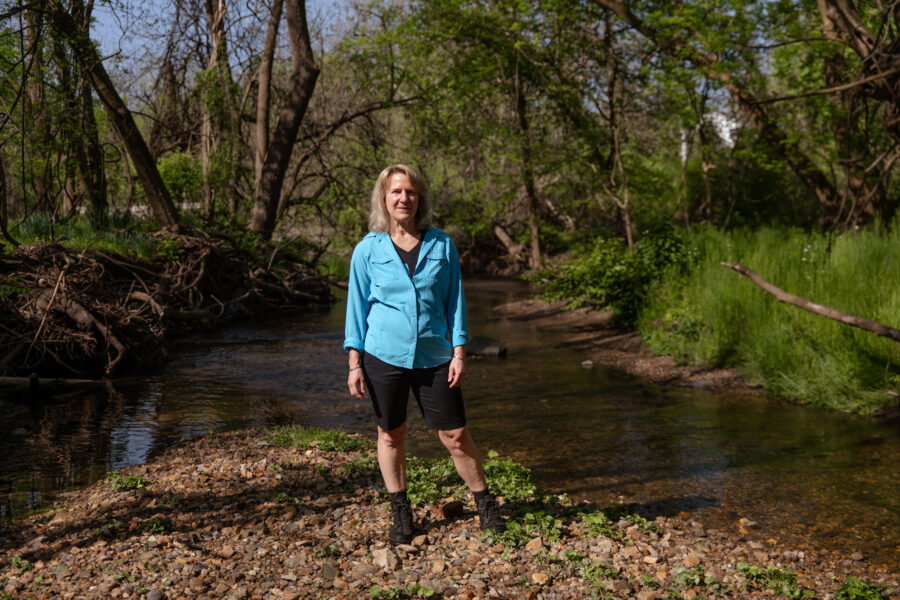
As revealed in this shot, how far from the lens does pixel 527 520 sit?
4500mm

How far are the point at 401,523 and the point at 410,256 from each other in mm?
1530

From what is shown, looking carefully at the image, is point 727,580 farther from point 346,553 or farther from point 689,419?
point 689,419

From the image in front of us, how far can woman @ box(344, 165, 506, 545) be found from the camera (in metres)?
4.07

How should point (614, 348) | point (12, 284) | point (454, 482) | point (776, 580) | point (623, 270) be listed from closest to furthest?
point (776, 580), point (454, 482), point (12, 284), point (614, 348), point (623, 270)

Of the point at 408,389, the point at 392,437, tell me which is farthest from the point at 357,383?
the point at 392,437

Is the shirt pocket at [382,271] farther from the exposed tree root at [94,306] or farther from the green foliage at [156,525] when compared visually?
the exposed tree root at [94,306]

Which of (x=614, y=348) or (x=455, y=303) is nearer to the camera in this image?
(x=455, y=303)

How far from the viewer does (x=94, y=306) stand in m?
9.49

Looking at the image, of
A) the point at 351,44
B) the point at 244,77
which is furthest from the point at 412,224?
the point at 244,77

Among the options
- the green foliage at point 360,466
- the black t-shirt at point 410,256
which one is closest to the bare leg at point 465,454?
the black t-shirt at point 410,256

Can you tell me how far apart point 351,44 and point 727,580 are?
15.6 metres

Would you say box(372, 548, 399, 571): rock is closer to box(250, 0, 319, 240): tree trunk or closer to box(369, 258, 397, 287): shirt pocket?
box(369, 258, 397, 287): shirt pocket

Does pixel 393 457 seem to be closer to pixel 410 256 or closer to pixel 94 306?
pixel 410 256

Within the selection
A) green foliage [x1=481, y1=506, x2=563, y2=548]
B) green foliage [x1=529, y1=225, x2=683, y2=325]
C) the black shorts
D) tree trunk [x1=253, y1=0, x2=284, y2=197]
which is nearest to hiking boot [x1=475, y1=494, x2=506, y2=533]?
green foliage [x1=481, y1=506, x2=563, y2=548]
